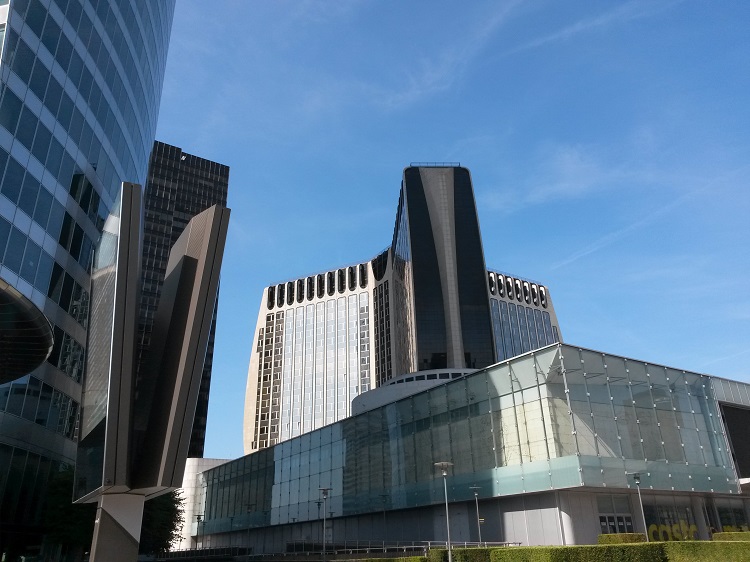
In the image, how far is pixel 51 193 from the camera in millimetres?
34719

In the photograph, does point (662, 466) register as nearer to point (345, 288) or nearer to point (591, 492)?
point (591, 492)

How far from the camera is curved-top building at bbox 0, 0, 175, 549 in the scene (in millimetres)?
30781

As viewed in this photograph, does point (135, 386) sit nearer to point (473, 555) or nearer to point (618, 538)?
point (473, 555)

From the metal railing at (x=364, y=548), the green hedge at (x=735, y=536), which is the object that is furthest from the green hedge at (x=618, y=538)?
the metal railing at (x=364, y=548)

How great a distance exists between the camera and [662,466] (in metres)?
38.6

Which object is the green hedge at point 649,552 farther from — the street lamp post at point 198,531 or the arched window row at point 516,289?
the arched window row at point 516,289

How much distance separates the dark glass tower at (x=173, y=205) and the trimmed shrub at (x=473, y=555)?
373ft

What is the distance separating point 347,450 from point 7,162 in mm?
39046

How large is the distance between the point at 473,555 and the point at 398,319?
10601cm

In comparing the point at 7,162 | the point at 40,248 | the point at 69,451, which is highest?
the point at 7,162

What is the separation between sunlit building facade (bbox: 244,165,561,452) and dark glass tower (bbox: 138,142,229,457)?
803 inches

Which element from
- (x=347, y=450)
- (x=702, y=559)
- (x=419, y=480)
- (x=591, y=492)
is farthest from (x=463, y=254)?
(x=702, y=559)

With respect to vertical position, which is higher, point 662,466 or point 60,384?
point 60,384

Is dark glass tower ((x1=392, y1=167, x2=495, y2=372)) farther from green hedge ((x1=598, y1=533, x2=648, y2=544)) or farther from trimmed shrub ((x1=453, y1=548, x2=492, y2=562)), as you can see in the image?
trimmed shrub ((x1=453, y1=548, x2=492, y2=562))
